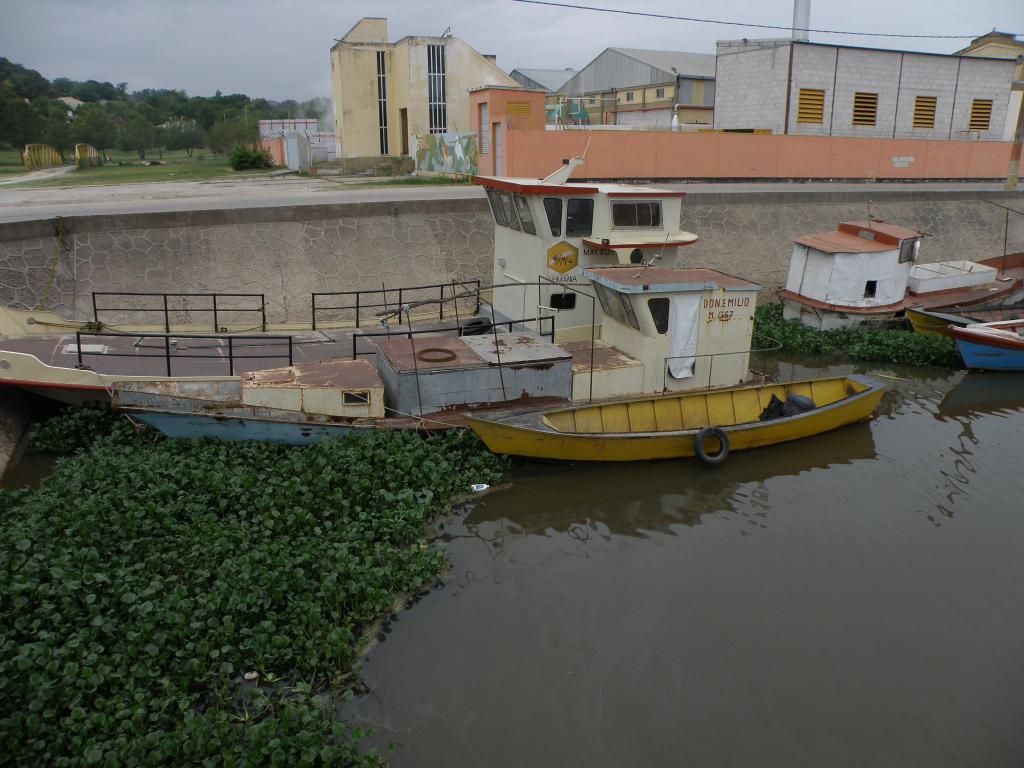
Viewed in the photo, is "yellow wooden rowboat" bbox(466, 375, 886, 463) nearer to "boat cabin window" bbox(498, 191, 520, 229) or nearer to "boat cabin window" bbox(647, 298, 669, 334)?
"boat cabin window" bbox(647, 298, 669, 334)

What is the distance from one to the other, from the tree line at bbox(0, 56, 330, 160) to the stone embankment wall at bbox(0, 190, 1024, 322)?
4521cm

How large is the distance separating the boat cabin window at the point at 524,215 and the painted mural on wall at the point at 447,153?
45.1ft

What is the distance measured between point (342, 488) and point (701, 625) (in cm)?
444

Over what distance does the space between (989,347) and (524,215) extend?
1006cm

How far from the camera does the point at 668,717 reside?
22.3ft

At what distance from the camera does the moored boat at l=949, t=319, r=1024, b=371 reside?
52.0ft

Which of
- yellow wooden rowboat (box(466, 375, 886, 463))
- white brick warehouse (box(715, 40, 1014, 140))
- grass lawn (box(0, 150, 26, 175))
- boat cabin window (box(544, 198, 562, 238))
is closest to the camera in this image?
yellow wooden rowboat (box(466, 375, 886, 463))

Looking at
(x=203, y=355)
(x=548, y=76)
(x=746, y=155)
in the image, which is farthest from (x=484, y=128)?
(x=548, y=76)

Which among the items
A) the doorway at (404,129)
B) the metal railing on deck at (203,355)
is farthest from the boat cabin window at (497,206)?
the doorway at (404,129)

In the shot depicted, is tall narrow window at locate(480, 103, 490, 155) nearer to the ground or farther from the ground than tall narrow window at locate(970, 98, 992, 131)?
nearer to the ground

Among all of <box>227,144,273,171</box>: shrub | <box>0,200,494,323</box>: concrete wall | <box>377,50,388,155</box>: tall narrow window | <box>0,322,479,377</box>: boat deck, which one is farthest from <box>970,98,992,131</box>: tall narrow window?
<box>227,144,273,171</box>: shrub

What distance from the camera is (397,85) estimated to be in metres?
38.5

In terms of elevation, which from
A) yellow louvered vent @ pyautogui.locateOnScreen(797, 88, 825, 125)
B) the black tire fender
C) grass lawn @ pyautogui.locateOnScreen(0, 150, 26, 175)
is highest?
yellow louvered vent @ pyautogui.locateOnScreen(797, 88, 825, 125)

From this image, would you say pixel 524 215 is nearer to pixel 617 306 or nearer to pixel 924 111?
pixel 617 306
